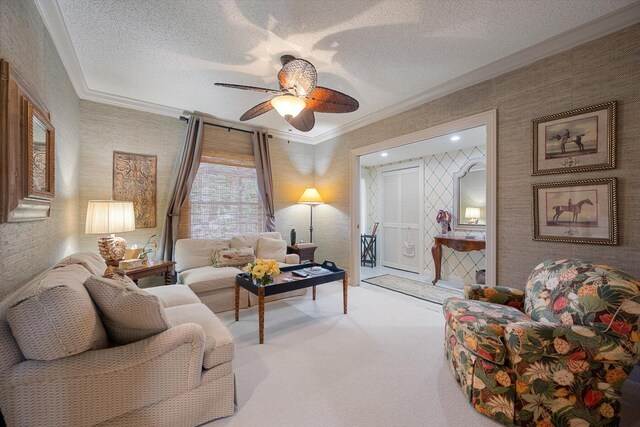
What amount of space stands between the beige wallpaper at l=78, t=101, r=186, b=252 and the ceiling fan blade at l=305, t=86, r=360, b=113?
8.56ft

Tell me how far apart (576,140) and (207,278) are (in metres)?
3.89

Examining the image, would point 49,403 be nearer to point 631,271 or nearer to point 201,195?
point 201,195

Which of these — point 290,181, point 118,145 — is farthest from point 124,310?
point 290,181

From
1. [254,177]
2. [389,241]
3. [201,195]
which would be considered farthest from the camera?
[389,241]

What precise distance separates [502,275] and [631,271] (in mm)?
878

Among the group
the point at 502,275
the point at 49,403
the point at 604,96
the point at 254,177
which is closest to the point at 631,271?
the point at 502,275

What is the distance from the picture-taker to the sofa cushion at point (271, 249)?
405 cm

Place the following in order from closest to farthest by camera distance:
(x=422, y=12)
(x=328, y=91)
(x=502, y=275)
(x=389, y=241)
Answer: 1. (x=422, y=12)
2. (x=328, y=91)
3. (x=502, y=275)
4. (x=389, y=241)

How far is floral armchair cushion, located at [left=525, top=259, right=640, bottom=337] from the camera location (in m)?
1.44

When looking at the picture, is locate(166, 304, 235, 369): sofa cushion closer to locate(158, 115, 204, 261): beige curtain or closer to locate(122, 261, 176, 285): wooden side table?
locate(122, 261, 176, 285): wooden side table

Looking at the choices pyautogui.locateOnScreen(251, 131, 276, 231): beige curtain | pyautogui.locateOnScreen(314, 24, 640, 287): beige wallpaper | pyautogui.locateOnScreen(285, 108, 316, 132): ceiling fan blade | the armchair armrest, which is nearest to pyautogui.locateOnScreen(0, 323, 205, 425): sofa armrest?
the armchair armrest

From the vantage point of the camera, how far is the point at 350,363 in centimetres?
211

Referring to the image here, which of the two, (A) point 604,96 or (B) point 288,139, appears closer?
(A) point 604,96

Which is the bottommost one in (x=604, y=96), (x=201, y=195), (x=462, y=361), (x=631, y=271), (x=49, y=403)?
(x=462, y=361)
